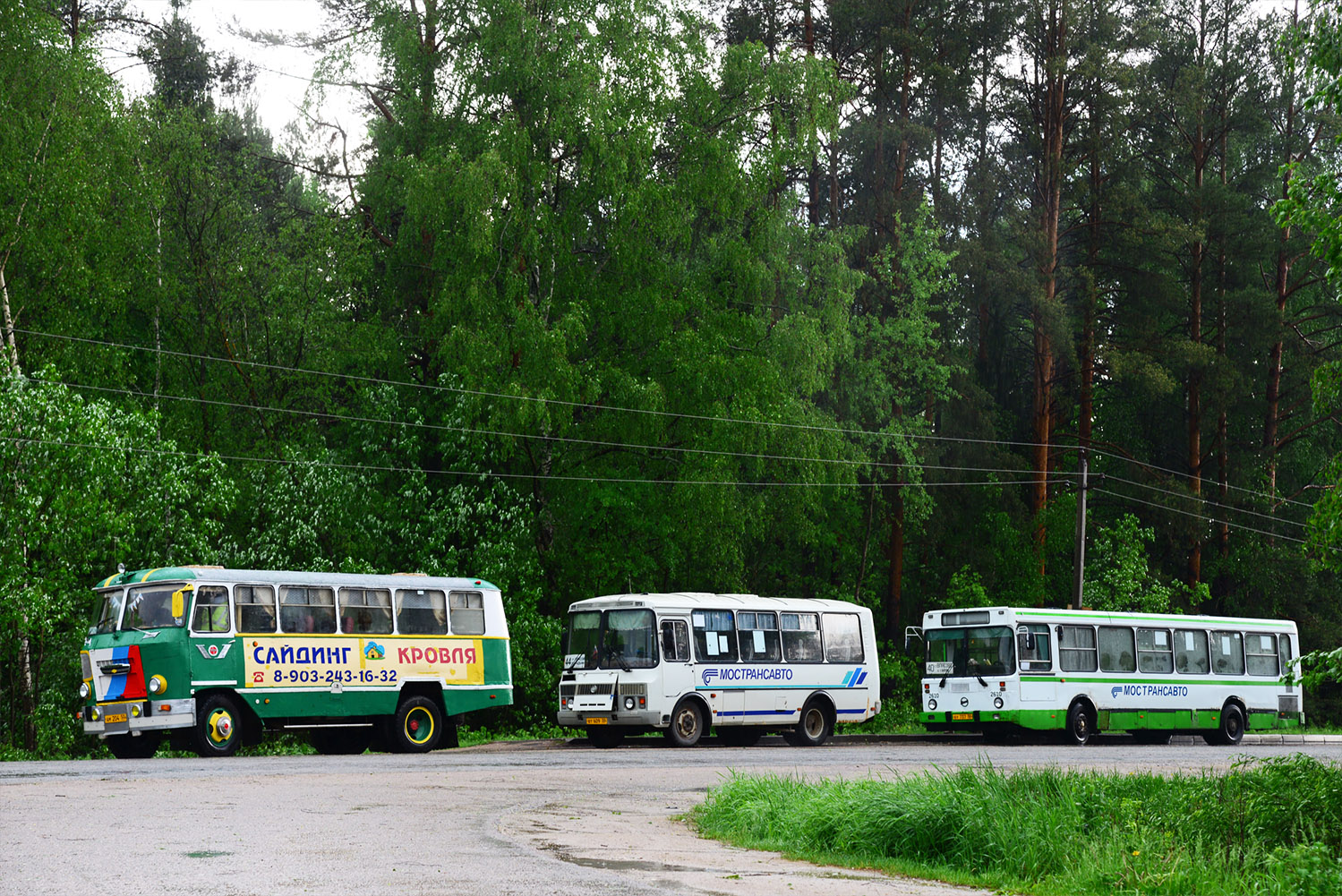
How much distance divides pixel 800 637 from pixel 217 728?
12.3m

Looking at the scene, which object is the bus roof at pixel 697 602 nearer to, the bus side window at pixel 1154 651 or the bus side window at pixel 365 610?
the bus side window at pixel 365 610

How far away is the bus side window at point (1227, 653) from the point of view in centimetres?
3544

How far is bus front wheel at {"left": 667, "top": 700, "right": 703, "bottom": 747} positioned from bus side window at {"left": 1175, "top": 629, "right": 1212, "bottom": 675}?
41.5 feet

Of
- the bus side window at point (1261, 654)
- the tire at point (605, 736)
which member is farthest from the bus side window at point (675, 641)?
the bus side window at point (1261, 654)

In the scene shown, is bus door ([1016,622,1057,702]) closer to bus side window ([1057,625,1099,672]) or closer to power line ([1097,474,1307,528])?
bus side window ([1057,625,1099,672])

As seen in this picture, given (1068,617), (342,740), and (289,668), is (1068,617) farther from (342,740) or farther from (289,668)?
(289,668)

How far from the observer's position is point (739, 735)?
30391mm

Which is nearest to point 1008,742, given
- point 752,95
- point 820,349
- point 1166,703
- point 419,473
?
point 1166,703

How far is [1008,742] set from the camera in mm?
33062

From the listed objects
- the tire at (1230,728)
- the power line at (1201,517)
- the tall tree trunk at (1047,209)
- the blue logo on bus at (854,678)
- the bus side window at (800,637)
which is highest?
the tall tree trunk at (1047,209)

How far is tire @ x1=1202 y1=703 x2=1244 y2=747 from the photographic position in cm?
3550

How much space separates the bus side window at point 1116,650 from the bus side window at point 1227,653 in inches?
126

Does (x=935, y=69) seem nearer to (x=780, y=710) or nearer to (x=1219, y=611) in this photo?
(x=1219, y=611)

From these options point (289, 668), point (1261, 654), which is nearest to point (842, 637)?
point (289, 668)
